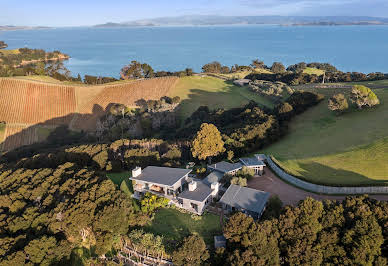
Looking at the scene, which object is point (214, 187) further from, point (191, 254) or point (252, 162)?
point (191, 254)

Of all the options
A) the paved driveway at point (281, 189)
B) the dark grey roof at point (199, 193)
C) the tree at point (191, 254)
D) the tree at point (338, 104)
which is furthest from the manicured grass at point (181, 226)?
the tree at point (338, 104)

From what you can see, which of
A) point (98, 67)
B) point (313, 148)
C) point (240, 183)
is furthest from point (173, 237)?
point (98, 67)

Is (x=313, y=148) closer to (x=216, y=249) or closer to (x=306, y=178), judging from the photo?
(x=306, y=178)

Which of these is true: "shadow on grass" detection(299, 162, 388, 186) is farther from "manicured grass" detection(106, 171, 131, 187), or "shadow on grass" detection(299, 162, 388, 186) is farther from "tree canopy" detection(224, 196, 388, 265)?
"manicured grass" detection(106, 171, 131, 187)

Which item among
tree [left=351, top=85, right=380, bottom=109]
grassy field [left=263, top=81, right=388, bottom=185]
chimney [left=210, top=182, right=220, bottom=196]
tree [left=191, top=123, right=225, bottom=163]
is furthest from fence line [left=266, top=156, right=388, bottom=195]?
tree [left=351, top=85, right=380, bottom=109]

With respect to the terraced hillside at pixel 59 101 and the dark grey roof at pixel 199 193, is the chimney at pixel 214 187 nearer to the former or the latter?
the dark grey roof at pixel 199 193

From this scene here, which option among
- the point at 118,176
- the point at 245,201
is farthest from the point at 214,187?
the point at 118,176
